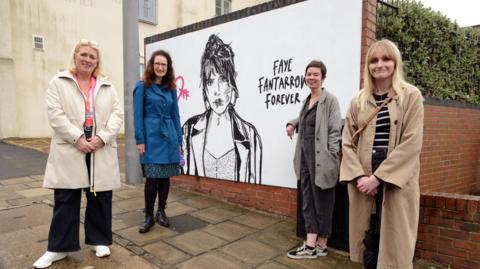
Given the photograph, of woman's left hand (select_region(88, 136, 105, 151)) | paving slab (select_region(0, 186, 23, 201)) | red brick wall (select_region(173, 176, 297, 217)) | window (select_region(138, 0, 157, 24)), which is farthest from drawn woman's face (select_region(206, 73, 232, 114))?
window (select_region(138, 0, 157, 24))

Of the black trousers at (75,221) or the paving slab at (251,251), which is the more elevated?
the black trousers at (75,221)

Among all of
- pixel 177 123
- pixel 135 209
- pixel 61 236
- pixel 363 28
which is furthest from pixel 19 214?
pixel 363 28

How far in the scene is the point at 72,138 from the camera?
→ 288 centimetres

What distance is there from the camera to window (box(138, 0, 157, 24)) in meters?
14.6

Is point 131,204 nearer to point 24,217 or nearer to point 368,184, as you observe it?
point 24,217

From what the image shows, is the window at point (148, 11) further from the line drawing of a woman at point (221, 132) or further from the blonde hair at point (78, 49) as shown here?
the blonde hair at point (78, 49)

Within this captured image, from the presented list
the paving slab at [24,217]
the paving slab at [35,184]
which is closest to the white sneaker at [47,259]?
the paving slab at [24,217]

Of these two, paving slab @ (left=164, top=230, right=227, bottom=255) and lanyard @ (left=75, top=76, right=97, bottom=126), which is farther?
paving slab @ (left=164, top=230, right=227, bottom=255)

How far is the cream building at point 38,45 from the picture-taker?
38.9 ft

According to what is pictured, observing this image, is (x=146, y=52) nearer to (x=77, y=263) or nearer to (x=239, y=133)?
(x=239, y=133)

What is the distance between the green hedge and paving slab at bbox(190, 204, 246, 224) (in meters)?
2.66

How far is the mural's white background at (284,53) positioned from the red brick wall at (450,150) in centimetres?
115

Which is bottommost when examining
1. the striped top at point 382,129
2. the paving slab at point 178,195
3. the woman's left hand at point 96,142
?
the paving slab at point 178,195

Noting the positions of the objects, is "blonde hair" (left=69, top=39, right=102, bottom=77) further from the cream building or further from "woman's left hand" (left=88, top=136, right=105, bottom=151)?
the cream building
